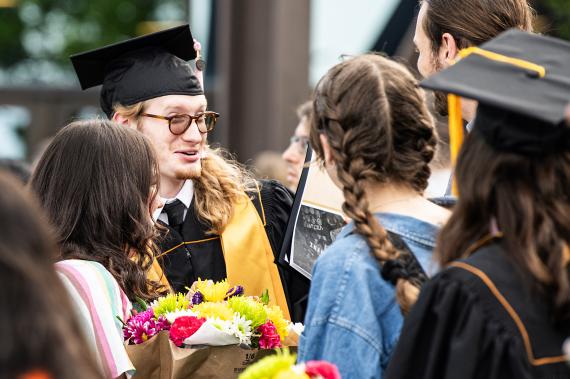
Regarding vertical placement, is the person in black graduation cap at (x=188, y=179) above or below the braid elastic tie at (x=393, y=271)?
below

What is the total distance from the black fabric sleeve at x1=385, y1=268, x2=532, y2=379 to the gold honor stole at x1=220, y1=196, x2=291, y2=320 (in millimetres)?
1753

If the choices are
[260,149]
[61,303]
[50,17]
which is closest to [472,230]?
[61,303]

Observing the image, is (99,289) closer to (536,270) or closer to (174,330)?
(174,330)

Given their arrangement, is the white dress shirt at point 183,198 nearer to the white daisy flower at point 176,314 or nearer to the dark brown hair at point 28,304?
the white daisy flower at point 176,314

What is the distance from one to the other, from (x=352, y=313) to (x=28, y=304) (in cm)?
109

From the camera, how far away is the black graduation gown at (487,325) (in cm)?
213

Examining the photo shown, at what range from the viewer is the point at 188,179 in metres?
4.25

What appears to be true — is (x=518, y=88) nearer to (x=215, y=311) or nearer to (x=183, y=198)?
(x=215, y=311)

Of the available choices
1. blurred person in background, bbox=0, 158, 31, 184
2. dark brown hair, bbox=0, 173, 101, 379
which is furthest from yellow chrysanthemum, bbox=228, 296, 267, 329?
blurred person in background, bbox=0, 158, 31, 184

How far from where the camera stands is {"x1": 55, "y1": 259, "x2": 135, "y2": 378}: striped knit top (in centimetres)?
296

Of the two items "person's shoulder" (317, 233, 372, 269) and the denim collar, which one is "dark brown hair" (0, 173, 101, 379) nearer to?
"person's shoulder" (317, 233, 372, 269)

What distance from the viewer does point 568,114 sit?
7.07 ft

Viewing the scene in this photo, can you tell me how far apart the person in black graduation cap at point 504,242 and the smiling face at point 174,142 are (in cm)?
200

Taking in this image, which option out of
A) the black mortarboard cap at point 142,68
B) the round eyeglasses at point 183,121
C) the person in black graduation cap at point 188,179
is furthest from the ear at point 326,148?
the black mortarboard cap at point 142,68
